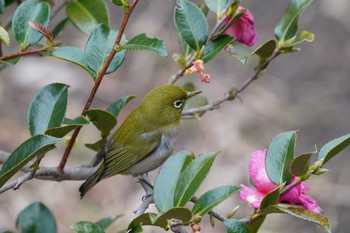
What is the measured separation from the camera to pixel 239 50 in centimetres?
199

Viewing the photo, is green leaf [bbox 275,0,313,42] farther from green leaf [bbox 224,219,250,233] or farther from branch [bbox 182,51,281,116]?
Answer: green leaf [bbox 224,219,250,233]

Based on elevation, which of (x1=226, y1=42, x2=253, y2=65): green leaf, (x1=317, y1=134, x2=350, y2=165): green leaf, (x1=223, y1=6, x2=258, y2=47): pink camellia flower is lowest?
(x1=317, y1=134, x2=350, y2=165): green leaf

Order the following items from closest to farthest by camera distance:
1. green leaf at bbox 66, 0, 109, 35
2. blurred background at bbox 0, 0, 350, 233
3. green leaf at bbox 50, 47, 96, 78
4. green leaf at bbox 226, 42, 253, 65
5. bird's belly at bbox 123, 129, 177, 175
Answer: green leaf at bbox 50, 47, 96, 78 → green leaf at bbox 226, 42, 253, 65 → green leaf at bbox 66, 0, 109, 35 → bird's belly at bbox 123, 129, 177, 175 → blurred background at bbox 0, 0, 350, 233

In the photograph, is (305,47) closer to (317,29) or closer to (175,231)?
(317,29)

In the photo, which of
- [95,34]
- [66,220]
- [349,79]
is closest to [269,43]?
[95,34]

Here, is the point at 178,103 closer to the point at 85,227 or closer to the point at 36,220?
the point at 36,220

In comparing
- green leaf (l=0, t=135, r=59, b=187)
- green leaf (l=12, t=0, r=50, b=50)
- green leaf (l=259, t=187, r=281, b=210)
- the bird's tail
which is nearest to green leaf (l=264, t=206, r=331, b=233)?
green leaf (l=259, t=187, r=281, b=210)

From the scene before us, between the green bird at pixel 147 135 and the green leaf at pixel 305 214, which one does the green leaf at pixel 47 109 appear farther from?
the green bird at pixel 147 135

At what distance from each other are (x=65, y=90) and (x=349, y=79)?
4166mm

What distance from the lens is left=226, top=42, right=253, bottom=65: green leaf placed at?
1.93m

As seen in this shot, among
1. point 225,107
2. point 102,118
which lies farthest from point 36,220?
point 225,107

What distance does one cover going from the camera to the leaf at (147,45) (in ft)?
5.60

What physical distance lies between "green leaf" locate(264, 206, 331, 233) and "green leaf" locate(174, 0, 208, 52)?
643 millimetres

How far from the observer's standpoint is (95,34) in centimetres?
189
